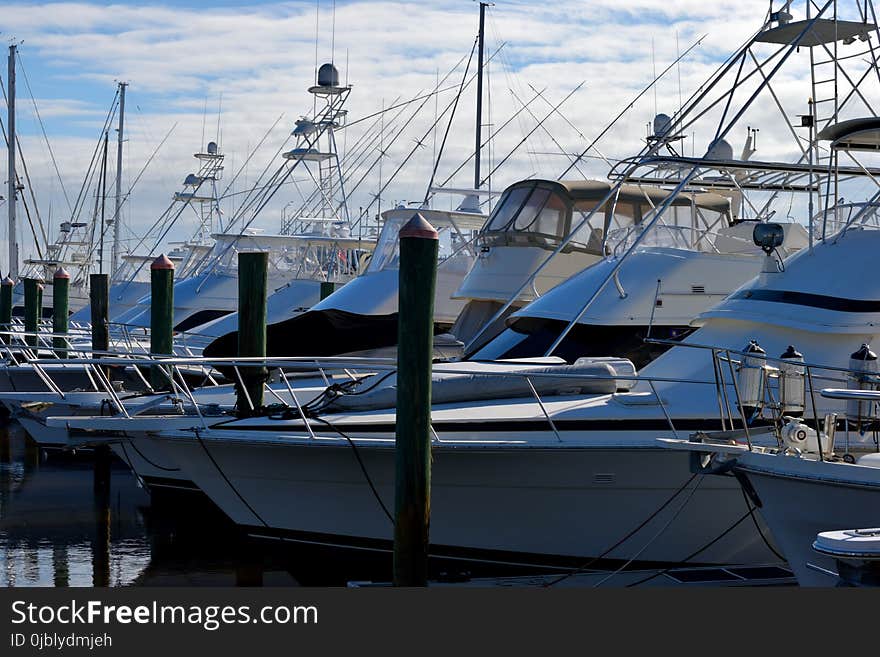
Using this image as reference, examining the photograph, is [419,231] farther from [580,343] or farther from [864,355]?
[580,343]

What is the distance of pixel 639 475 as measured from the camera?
10.3m

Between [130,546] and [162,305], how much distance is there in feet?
12.6

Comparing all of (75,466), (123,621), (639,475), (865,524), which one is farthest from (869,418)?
(75,466)

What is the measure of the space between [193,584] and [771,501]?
542 cm

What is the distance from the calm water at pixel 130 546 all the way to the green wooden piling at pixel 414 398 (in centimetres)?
260

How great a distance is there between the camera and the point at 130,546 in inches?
504

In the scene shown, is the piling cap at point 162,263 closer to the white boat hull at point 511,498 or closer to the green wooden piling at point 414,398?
the white boat hull at point 511,498

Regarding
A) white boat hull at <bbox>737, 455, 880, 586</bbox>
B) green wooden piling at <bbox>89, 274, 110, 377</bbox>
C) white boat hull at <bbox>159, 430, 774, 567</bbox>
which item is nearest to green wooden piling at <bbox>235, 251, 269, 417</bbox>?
white boat hull at <bbox>159, 430, 774, 567</bbox>

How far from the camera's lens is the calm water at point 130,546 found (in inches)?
448

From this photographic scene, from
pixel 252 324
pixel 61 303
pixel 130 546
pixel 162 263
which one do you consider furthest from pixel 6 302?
pixel 252 324

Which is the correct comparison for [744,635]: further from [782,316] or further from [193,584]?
[193,584]

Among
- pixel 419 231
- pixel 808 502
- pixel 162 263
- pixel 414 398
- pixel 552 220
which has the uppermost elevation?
pixel 419 231

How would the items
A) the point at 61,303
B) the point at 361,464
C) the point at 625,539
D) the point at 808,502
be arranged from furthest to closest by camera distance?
the point at 61,303
the point at 361,464
the point at 625,539
the point at 808,502

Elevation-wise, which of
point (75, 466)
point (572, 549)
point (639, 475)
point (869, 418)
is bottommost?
point (75, 466)
